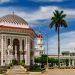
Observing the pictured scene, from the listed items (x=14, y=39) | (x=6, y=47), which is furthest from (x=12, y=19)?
(x=6, y=47)

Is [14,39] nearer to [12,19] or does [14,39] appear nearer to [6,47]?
[6,47]

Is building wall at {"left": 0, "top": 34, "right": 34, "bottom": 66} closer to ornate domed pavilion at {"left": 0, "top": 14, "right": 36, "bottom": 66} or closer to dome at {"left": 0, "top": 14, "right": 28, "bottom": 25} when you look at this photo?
ornate domed pavilion at {"left": 0, "top": 14, "right": 36, "bottom": 66}

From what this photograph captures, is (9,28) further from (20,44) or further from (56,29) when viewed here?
(56,29)

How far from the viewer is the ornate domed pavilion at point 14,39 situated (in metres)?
76.0

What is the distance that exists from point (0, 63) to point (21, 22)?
13103mm

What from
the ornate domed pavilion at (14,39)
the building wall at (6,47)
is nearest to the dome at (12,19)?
the ornate domed pavilion at (14,39)

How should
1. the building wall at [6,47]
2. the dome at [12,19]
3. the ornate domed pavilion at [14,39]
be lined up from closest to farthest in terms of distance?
the building wall at [6,47]
the ornate domed pavilion at [14,39]
the dome at [12,19]

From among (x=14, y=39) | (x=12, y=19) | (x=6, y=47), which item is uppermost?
(x=12, y=19)

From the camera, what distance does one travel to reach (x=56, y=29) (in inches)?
3221

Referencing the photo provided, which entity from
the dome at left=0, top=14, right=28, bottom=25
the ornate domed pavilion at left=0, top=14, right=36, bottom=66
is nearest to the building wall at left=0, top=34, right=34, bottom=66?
the ornate domed pavilion at left=0, top=14, right=36, bottom=66

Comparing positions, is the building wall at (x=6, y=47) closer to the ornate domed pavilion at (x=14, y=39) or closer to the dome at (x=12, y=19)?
the ornate domed pavilion at (x=14, y=39)

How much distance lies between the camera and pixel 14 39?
78250 millimetres

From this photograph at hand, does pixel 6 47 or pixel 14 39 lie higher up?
pixel 14 39

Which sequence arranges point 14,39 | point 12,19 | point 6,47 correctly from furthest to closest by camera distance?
point 12,19, point 14,39, point 6,47
